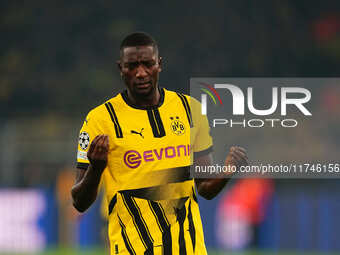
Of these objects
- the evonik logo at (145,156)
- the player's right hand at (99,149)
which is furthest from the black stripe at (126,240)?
the player's right hand at (99,149)

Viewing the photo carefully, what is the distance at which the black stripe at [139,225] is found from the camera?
5.66 metres

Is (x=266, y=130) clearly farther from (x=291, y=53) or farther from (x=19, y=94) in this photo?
(x=19, y=94)

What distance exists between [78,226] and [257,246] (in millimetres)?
3558

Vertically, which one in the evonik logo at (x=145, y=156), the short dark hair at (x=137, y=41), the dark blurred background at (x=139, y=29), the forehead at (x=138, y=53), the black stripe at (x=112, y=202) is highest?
the dark blurred background at (x=139, y=29)

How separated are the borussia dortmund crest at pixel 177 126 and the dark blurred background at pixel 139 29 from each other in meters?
16.9

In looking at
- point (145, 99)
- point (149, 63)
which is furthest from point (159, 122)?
point (149, 63)

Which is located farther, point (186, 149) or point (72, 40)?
point (72, 40)

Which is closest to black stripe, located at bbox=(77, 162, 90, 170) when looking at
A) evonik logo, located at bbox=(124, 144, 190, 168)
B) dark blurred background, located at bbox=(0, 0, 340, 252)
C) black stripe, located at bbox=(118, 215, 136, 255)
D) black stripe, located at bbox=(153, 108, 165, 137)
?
evonik logo, located at bbox=(124, 144, 190, 168)

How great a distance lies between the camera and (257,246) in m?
16.9

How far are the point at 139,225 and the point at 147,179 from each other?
11.2 inches

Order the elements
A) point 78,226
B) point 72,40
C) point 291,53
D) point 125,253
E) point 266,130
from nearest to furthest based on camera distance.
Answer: point 125,253, point 78,226, point 266,130, point 291,53, point 72,40

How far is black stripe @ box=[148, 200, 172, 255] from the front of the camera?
566 centimetres

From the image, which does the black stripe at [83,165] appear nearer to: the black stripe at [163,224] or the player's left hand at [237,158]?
the black stripe at [163,224]

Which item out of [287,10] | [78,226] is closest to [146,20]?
[287,10]
